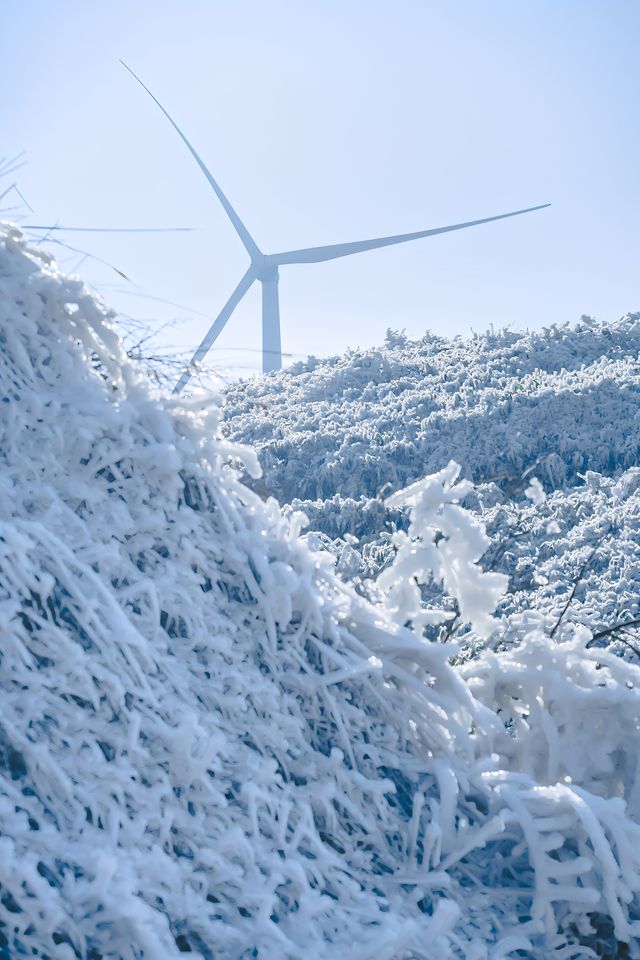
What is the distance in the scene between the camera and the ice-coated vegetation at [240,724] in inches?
38.7

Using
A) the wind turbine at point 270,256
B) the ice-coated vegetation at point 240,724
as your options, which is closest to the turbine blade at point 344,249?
the wind turbine at point 270,256

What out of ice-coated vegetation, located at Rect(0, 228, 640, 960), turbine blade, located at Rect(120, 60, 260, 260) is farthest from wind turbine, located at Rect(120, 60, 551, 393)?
ice-coated vegetation, located at Rect(0, 228, 640, 960)

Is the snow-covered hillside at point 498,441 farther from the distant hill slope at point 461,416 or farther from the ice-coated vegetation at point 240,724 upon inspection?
the ice-coated vegetation at point 240,724

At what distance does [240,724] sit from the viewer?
47.1 inches

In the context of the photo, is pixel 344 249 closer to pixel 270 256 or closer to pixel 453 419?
pixel 270 256

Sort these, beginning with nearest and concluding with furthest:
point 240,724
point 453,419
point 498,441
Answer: point 240,724, point 498,441, point 453,419

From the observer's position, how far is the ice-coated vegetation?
3.22 feet

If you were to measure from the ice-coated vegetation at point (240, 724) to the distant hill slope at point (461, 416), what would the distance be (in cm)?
740

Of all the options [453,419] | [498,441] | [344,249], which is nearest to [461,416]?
[453,419]

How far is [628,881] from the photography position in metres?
1.19

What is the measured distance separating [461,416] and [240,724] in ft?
34.3

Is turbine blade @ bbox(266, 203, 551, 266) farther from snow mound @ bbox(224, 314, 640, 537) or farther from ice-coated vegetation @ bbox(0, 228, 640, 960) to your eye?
ice-coated vegetation @ bbox(0, 228, 640, 960)

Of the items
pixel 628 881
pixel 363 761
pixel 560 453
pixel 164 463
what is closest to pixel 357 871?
pixel 363 761

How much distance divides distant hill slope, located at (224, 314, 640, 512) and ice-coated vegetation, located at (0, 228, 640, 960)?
24.3 ft
